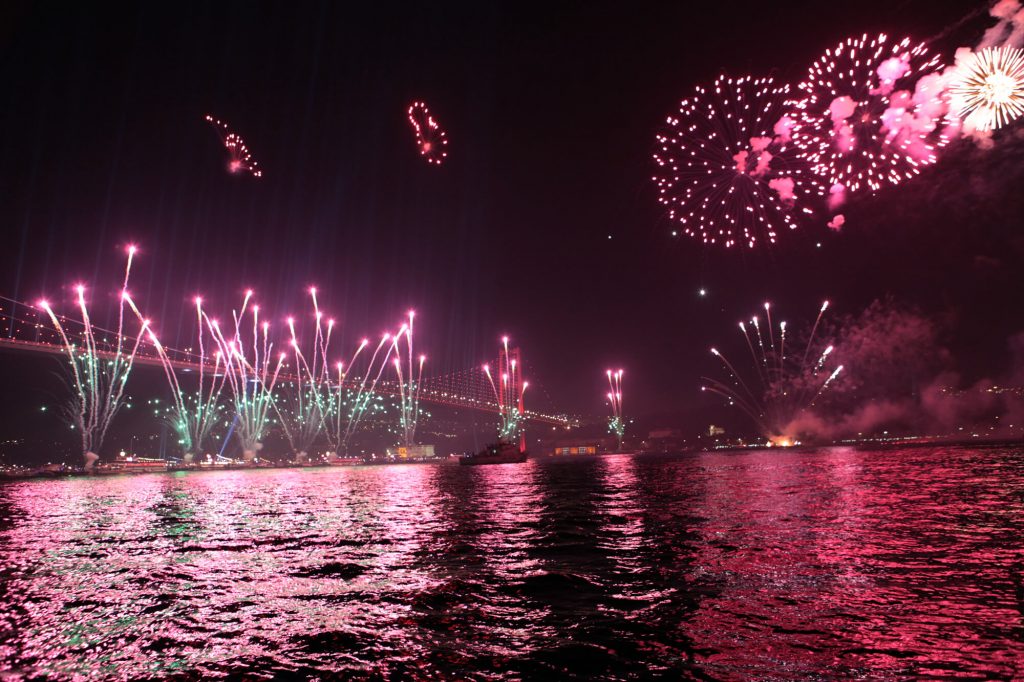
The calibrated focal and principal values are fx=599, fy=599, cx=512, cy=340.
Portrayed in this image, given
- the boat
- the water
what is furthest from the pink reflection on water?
the boat

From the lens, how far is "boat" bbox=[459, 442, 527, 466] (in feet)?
A: 305

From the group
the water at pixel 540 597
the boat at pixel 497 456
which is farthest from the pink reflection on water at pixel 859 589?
the boat at pixel 497 456

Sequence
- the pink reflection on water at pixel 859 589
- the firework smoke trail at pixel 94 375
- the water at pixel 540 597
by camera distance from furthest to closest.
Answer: the firework smoke trail at pixel 94 375 < the water at pixel 540 597 < the pink reflection on water at pixel 859 589

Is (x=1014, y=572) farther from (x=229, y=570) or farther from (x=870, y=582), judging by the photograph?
(x=229, y=570)

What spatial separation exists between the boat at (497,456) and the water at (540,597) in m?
73.6

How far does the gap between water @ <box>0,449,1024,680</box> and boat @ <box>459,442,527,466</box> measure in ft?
241

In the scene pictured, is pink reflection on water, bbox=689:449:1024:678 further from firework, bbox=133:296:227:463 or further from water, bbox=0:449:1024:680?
firework, bbox=133:296:227:463

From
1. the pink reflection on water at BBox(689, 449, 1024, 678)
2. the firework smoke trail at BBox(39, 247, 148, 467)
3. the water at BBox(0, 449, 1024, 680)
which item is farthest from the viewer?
the firework smoke trail at BBox(39, 247, 148, 467)

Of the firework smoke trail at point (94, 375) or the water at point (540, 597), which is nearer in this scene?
the water at point (540, 597)

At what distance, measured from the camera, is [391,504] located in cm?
2783

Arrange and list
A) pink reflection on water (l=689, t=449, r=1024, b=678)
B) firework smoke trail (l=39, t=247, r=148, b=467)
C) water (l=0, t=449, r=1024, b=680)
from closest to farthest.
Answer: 1. pink reflection on water (l=689, t=449, r=1024, b=678)
2. water (l=0, t=449, r=1024, b=680)
3. firework smoke trail (l=39, t=247, r=148, b=467)

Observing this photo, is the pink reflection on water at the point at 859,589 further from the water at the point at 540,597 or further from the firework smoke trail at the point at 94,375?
the firework smoke trail at the point at 94,375

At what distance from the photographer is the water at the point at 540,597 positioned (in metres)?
6.46

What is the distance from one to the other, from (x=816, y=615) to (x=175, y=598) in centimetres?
1005
